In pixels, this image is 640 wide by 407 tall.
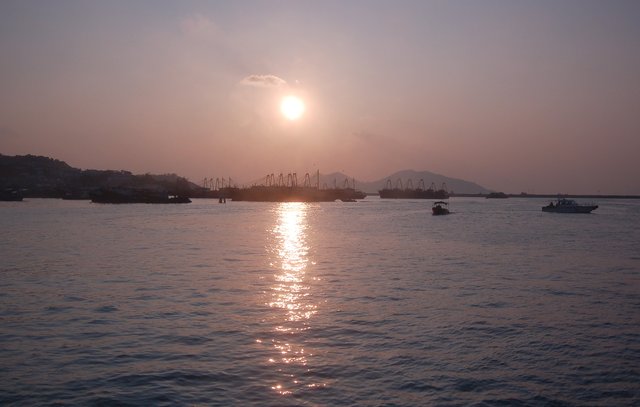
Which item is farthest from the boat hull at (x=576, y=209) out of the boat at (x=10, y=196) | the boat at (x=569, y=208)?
the boat at (x=10, y=196)

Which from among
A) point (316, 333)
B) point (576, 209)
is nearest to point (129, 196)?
point (576, 209)

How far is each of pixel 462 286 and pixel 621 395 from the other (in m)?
14.0

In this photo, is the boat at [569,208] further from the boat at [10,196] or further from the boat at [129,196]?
the boat at [10,196]

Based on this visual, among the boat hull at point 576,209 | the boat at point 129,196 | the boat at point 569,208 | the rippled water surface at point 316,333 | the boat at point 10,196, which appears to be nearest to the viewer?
the rippled water surface at point 316,333

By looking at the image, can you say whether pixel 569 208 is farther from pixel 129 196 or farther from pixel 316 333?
pixel 129 196

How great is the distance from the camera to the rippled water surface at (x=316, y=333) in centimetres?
1209

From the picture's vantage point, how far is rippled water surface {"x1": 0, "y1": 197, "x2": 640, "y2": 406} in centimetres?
1209

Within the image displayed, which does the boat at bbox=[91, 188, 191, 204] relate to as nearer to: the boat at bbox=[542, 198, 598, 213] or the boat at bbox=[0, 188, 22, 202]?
the boat at bbox=[0, 188, 22, 202]

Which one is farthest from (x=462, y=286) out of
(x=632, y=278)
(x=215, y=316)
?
(x=215, y=316)

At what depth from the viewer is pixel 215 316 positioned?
19156mm

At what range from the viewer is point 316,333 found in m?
16.9

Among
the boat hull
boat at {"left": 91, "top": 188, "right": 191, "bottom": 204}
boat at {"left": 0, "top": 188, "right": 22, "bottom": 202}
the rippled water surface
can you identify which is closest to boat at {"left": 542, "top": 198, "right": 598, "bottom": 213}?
the boat hull

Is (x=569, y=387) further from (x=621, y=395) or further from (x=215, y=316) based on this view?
(x=215, y=316)

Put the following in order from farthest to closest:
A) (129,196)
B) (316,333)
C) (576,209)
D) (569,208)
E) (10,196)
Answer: (10,196)
(129,196)
(569,208)
(576,209)
(316,333)
